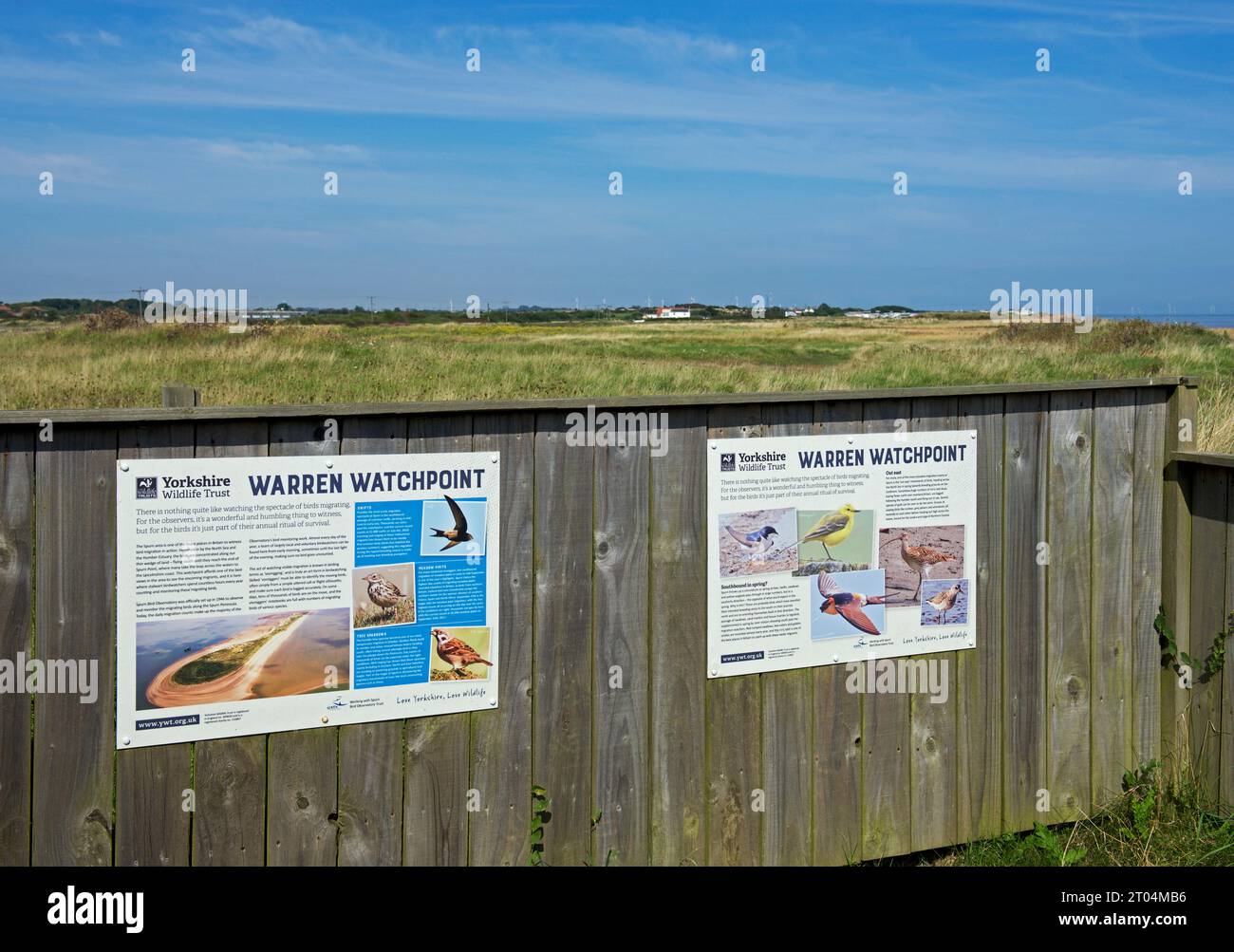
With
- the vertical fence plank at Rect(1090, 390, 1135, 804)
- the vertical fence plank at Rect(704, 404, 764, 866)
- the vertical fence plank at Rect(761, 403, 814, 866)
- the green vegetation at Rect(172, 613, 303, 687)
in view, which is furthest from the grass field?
the green vegetation at Rect(172, 613, 303, 687)

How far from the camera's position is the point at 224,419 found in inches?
142

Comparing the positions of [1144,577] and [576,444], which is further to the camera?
[1144,577]

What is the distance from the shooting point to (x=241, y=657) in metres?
3.64

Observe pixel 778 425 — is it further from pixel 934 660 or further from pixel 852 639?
pixel 934 660

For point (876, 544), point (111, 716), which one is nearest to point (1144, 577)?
point (876, 544)

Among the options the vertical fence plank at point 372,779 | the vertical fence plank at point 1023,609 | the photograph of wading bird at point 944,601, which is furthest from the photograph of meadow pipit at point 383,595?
the vertical fence plank at point 1023,609

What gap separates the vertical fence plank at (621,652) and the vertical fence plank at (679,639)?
5 centimetres

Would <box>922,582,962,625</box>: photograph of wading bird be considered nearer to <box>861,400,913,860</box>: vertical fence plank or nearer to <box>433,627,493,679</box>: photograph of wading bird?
<box>861,400,913,860</box>: vertical fence plank

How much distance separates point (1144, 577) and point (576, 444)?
289 centimetres

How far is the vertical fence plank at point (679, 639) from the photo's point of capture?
4.27 meters

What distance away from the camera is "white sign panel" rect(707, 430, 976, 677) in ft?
14.4

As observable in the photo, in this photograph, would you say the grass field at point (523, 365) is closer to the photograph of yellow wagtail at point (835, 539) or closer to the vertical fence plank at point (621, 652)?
the photograph of yellow wagtail at point (835, 539)

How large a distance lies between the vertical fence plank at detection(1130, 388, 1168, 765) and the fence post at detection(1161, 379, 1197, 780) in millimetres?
28

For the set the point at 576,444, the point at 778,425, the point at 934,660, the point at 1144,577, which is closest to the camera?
the point at 576,444
